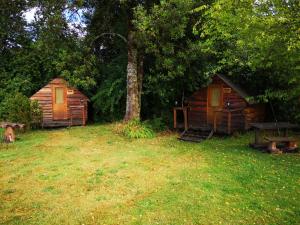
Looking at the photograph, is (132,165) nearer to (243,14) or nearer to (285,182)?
(285,182)

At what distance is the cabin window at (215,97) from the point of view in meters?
14.6

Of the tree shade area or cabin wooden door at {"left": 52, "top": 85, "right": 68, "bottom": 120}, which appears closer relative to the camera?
the tree shade area

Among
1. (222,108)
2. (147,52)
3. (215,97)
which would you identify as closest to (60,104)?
(147,52)

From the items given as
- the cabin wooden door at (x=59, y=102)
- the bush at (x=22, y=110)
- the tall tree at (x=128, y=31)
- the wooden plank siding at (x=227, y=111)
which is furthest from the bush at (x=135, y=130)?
the bush at (x=22, y=110)

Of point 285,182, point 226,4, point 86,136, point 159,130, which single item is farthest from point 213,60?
point 285,182

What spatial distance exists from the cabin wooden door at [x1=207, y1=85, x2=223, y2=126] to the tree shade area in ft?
1.93

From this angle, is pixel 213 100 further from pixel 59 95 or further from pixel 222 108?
pixel 59 95

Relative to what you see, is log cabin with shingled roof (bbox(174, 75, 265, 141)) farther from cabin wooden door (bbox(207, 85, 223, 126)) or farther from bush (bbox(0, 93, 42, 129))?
bush (bbox(0, 93, 42, 129))

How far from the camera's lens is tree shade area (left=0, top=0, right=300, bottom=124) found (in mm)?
10664

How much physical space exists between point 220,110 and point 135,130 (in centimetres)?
416

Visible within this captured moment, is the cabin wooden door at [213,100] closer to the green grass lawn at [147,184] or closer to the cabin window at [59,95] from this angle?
the green grass lawn at [147,184]

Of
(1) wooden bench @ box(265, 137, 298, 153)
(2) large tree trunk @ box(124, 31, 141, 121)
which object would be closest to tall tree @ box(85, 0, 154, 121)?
(2) large tree trunk @ box(124, 31, 141, 121)

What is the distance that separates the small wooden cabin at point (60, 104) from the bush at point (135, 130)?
3.79 metres

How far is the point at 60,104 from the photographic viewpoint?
17297 millimetres
